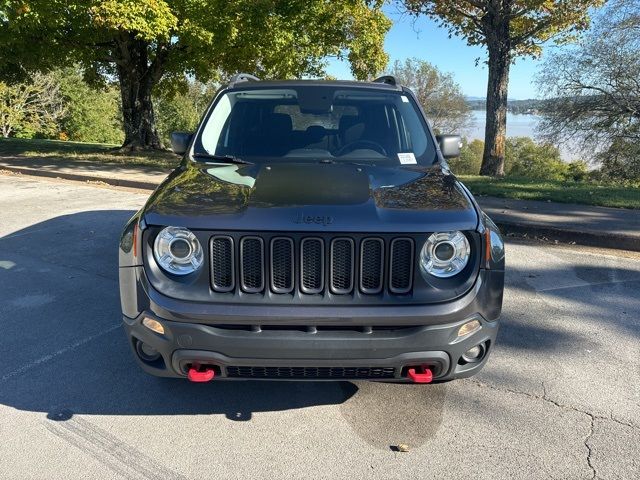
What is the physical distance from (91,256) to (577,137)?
2060 cm

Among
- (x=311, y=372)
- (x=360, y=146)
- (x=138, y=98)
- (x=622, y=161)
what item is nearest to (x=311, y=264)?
(x=311, y=372)

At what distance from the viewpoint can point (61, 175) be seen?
40.7 feet

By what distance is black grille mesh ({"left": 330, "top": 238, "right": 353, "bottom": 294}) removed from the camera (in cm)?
249

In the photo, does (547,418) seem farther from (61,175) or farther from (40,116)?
(40,116)

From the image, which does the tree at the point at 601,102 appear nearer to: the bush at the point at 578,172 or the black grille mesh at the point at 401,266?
the bush at the point at 578,172

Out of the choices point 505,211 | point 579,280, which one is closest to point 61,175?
point 505,211

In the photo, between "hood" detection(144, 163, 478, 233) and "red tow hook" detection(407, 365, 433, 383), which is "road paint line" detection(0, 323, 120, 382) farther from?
"red tow hook" detection(407, 365, 433, 383)

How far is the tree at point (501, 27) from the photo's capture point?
1351 cm

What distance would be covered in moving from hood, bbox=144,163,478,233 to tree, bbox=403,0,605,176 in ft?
39.7

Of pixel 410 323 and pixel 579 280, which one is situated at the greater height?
pixel 410 323

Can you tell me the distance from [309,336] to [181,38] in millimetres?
14606

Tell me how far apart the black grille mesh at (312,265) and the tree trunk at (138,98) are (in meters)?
17.5

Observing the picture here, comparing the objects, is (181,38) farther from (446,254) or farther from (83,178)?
(446,254)

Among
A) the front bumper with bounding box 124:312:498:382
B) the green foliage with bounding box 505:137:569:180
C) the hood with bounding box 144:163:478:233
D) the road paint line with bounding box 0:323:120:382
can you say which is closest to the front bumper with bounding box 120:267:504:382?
the front bumper with bounding box 124:312:498:382
